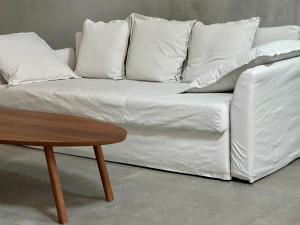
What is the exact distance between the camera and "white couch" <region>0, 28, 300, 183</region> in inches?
120

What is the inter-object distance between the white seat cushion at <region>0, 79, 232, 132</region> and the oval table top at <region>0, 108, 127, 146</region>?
18.8 inches

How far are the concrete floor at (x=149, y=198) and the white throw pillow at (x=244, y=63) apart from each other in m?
0.54

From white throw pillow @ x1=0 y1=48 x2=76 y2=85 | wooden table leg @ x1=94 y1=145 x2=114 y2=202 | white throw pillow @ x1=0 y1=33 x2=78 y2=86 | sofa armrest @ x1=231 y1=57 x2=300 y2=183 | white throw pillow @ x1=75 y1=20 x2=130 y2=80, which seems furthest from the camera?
white throw pillow @ x1=0 y1=48 x2=76 y2=85

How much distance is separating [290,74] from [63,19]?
2.51 m

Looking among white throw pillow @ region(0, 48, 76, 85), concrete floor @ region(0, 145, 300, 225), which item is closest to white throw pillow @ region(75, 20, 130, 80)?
white throw pillow @ region(0, 48, 76, 85)

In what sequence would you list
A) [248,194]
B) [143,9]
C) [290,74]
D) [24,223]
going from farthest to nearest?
[143,9] → [290,74] → [248,194] → [24,223]

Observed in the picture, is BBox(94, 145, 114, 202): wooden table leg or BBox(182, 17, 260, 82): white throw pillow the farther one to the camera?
BBox(182, 17, 260, 82): white throw pillow

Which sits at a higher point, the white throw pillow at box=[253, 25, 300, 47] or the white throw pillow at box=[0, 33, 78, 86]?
the white throw pillow at box=[253, 25, 300, 47]

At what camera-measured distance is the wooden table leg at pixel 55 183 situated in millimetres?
2590

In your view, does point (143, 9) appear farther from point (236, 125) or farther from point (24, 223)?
point (24, 223)

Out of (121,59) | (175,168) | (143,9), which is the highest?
(143,9)

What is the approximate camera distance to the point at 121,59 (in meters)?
4.31

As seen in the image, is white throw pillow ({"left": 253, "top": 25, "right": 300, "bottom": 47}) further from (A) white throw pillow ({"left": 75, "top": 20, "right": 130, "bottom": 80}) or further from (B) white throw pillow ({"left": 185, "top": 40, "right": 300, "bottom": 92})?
(A) white throw pillow ({"left": 75, "top": 20, "right": 130, "bottom": 80})

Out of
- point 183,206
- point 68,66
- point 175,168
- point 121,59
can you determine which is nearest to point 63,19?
point 68,66
